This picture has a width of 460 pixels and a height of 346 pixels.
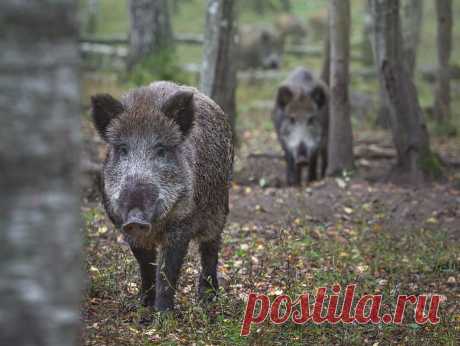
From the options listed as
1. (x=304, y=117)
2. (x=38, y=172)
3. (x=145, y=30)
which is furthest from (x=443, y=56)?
(x=38, y=172)

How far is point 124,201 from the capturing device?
15.0ft

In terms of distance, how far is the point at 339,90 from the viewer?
10.8m

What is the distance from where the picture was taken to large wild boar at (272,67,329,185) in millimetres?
11859

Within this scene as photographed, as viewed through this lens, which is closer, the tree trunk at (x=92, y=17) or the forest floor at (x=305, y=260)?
the forest floor at (x=305, y=260)

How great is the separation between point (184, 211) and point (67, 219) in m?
2.91

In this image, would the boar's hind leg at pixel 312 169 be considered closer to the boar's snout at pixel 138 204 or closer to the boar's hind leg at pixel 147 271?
the boar's hind leg at pixel 147 271

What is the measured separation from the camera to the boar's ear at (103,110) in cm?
518

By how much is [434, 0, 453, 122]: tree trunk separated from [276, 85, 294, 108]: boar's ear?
389cm

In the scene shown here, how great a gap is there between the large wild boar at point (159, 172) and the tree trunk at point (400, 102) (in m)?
4.87

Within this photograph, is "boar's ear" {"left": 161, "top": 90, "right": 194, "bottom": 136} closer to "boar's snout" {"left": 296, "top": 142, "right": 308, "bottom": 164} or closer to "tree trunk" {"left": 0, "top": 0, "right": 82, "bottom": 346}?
"tree trunk" {"left": 0, "top": 0, "right": 82, "bottom": 346}

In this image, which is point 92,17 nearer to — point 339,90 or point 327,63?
point 327,63

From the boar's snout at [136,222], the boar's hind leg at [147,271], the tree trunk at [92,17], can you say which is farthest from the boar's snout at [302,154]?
the tree trunk at [92,17]

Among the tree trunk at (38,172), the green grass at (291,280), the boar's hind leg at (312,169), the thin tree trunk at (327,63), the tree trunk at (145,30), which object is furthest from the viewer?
the tree trunk at (145,30)

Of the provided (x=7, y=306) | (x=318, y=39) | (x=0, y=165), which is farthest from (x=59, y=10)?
(x=318, y=39)
